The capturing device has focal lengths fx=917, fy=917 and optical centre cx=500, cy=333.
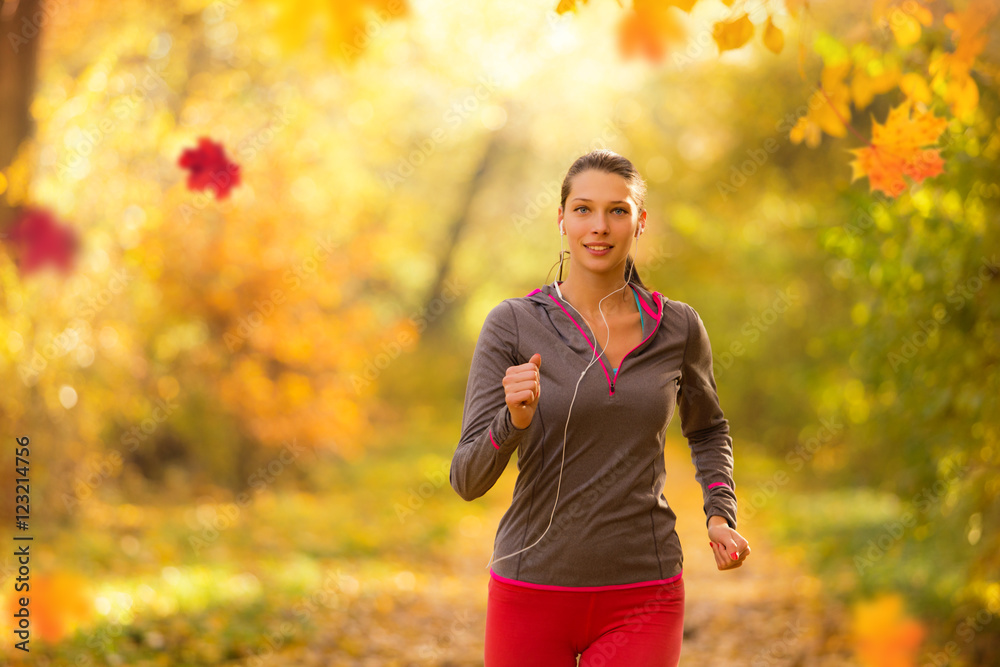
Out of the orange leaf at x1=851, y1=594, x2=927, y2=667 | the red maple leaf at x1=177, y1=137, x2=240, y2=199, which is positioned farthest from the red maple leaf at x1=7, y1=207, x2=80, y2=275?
the orange leaf at x1=851, y1=594, x2=927, y2=667

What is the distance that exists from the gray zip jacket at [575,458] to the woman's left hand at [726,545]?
0.35 ft

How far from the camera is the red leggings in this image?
7.09 feet

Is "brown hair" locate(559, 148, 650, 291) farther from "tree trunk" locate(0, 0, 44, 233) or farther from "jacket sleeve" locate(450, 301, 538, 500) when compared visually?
"tree trunk" locate(0, 0, 44, 233)

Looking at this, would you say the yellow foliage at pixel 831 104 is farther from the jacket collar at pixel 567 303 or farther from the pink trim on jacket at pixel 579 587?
the pink trim on jacket at pixel 579 587

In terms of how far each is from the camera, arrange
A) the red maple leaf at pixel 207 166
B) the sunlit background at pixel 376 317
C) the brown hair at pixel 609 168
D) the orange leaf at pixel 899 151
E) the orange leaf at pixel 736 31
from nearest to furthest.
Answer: the brown hair at pixel 609 168
the orange leaf at pixel 736 31
the orange leaf at pixel 899 151
the red maple leaf at pixel 207 166
the sunlit background at pixel 376 317

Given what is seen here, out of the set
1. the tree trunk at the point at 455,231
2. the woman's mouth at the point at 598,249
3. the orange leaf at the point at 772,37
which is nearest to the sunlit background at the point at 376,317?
the orange leaf at the point at 772,37

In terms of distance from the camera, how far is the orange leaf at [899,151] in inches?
122

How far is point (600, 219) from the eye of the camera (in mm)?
2279

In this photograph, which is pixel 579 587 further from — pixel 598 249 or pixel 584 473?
pixel 598 249

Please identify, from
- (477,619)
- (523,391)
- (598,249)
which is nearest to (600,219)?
(598,249)

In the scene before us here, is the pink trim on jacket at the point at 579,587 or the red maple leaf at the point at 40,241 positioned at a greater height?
the red maple leaf at the point at 40,241

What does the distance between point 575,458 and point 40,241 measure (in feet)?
17.3

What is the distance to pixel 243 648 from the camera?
18.1 ft

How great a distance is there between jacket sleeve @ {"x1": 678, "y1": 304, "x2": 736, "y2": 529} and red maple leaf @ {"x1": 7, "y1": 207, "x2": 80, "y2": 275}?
4.44m
